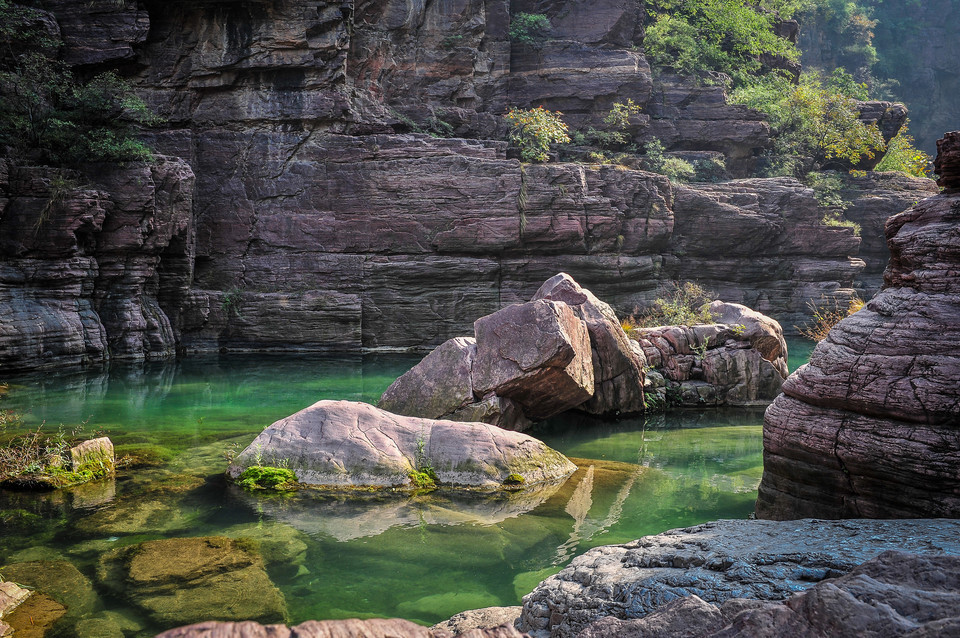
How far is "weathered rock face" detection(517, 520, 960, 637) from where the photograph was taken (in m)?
3.54

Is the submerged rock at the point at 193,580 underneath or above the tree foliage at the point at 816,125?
underneath

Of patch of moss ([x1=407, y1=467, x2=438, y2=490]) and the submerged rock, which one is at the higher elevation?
patch of moss ([x1=407, y1=467, x2=438, y2=490])

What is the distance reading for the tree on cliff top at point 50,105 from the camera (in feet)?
57.8

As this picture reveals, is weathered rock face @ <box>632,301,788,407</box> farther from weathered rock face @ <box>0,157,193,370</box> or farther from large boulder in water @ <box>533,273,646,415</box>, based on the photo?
weathered rock face @ <box>0,157,193,370</box>

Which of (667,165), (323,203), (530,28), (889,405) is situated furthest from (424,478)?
(530,28)

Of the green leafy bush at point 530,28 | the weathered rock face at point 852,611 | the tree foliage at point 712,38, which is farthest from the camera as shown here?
the tree foliage at point 712,38

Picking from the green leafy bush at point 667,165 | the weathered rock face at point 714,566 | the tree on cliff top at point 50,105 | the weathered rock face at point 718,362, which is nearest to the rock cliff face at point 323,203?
the tree on cliff top at point 50,105

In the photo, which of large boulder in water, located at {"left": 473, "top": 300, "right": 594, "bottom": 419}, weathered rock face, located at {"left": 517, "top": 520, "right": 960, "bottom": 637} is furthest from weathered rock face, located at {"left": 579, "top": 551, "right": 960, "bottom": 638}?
large boulder in water, located at {"left": 473, "top": 300, "right": 594, "bottom": 419}

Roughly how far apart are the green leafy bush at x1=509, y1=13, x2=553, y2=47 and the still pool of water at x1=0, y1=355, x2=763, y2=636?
63.4 feet

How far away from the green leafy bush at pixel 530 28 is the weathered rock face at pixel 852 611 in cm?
2612

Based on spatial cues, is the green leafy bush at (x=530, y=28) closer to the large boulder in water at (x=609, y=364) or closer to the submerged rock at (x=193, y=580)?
the large boulder in water at (x=609, y=364)

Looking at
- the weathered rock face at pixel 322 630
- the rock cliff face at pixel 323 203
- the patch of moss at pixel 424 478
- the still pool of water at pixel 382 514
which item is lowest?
the still pool of water at pixel 382 514

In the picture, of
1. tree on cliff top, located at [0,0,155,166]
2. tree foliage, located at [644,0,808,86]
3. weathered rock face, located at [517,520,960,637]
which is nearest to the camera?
weathered rock face, located at [517,520,960,637]

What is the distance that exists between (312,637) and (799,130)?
3063cm
